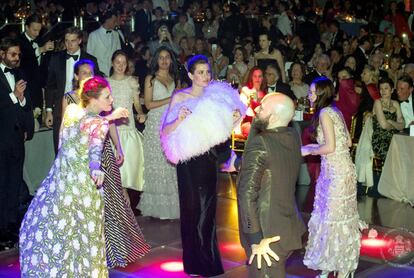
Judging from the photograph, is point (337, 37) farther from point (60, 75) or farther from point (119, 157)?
point (119, 157)

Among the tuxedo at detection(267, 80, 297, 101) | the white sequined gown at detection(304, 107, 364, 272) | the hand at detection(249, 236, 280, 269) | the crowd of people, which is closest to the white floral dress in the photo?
the crowd of people

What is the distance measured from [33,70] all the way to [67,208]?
15.0ft

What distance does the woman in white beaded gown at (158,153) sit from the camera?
28.6ft

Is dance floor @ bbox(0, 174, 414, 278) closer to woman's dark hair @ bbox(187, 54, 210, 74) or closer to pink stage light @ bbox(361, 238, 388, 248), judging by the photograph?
pink stage light @ bbox(361, 238, 388, 248)

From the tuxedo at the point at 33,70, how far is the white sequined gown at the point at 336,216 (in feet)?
14.3

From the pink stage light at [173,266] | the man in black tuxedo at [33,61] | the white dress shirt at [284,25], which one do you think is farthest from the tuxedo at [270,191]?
the white dress shirt at [284,25]

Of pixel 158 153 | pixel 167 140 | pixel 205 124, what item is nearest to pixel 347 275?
pixel 205 124

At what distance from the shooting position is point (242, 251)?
7.52 m

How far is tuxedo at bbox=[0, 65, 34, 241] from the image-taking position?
7.77 metres

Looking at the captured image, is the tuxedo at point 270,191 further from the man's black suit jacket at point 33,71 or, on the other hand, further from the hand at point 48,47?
the hand at point 48,47

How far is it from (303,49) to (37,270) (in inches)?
471

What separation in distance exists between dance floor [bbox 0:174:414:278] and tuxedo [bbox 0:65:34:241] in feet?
2.03

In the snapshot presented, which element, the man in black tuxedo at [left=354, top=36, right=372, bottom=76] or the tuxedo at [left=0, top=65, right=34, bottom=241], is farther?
the man in black tuxedo at [left=354, top=36, right=372, bottom=76]

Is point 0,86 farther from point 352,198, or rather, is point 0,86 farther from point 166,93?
point 352,198
